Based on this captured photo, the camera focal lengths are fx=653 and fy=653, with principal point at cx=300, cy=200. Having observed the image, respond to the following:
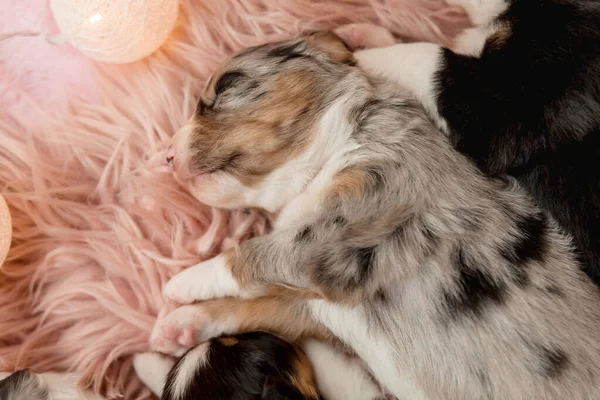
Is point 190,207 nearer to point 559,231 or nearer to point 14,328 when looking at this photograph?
point 14,328

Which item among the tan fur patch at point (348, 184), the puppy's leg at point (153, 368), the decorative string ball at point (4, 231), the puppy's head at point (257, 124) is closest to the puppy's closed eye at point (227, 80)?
the puppy's head at point (257, 124)

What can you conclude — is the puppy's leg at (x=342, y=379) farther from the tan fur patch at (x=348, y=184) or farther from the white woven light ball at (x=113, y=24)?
the white woven light ball at (x=113, y=24)

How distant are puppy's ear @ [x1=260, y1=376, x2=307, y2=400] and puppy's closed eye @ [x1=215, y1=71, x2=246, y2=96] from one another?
36.2 inches

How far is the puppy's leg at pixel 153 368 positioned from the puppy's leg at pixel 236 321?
0.13 feet

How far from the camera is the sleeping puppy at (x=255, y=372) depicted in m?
1.81

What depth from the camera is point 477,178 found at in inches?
77.2

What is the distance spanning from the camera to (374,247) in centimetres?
187

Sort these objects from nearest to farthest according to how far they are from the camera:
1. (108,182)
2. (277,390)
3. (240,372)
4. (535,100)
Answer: (277,390)
(240,372)
(535,100)
(108,182)

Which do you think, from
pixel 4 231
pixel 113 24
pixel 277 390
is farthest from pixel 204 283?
pixel 113 24

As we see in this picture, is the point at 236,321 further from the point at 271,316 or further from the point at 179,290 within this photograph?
the point at 179,290

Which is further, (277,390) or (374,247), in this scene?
(374,247)

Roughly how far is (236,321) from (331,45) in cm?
96

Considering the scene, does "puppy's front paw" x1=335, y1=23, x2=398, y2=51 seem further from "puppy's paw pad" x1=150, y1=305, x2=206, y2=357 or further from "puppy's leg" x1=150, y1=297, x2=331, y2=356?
"puppy's paw pad" x1=150, y1=305, x2=206, y2=357

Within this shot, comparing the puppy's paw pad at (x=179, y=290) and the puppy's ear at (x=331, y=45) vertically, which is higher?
the puppy's ear at (x=331, y=45)
